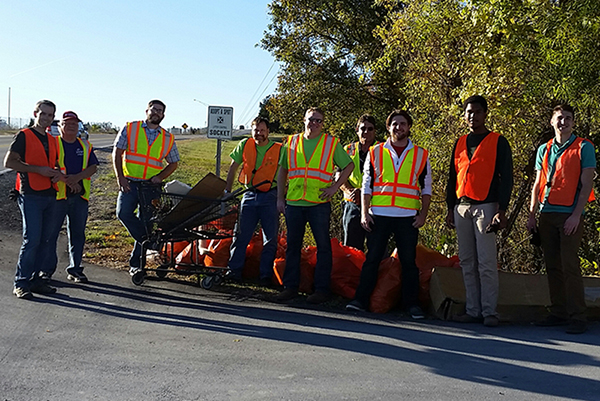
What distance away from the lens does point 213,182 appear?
26.4 ft

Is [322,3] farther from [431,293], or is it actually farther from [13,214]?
[431,293]

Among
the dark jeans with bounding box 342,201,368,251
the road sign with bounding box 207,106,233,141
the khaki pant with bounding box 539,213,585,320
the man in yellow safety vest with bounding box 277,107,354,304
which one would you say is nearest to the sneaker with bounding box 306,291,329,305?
the man in yellow safety vest with bounding box 277,107,354,304

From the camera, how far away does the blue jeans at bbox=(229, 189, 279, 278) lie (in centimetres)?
846

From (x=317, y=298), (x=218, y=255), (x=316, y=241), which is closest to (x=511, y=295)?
(x=317, y=298)

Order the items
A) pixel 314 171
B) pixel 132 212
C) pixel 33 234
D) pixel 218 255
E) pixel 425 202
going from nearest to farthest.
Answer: pixel 425 202 → pixel 33 234 → pixel 314 171 → pixel 132 212 → pixel 218 255

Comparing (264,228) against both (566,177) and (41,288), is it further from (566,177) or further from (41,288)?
(566,177)

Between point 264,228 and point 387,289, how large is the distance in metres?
1.92

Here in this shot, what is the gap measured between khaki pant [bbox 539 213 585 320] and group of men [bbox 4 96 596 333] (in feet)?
0.03

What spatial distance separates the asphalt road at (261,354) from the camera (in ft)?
15.0

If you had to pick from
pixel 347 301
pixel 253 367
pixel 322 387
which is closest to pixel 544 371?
pixel 322 387

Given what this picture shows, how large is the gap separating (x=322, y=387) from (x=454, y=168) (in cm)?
335

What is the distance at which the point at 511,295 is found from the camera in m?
7.14

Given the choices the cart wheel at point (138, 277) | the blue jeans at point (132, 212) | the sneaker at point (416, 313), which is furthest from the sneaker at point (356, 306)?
the blue jeans at point (132, 212)

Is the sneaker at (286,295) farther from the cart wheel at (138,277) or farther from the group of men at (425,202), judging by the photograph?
the cart wheel at (138,277)
